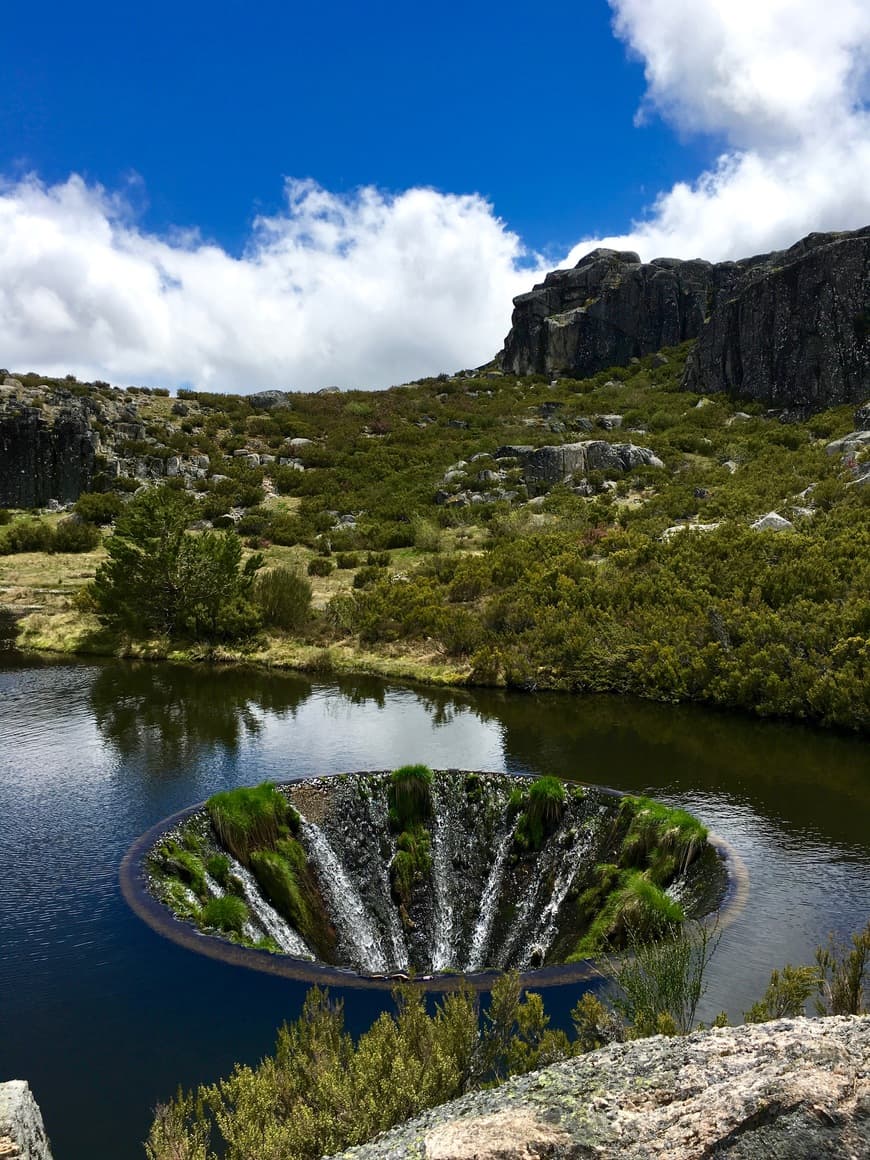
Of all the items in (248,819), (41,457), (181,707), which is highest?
(41,457)

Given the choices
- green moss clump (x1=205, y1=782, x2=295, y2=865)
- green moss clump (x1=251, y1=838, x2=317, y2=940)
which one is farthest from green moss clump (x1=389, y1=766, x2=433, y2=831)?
green moss clump (x1=251, y1=838, x2=317, y2=940)

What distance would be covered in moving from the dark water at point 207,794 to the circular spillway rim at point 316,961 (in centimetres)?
21

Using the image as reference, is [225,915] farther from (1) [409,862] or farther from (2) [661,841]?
(2) [661,841]

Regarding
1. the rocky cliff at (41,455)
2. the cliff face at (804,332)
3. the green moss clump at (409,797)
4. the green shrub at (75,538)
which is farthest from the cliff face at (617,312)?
the green moss clump at (409,797)

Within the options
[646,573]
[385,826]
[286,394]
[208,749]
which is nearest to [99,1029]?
[385,826]

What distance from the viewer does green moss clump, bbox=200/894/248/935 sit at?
12.7 metres

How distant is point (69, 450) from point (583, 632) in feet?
141

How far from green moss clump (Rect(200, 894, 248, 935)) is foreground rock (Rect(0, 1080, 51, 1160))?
6.25 metres

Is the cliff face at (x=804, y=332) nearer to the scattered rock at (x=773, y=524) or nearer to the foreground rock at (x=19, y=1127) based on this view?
the scattered rock at (x=773, y=524)

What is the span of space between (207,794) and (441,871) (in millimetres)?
5721

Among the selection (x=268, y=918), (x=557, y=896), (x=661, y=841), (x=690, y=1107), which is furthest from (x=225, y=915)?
(x=690, y=1107)

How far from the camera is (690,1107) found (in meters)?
4.93

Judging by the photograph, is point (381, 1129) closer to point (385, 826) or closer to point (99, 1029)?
point (99, 1029)

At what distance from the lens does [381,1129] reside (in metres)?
6.39
